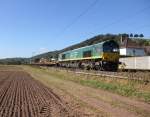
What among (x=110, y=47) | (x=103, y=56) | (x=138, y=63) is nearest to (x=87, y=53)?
(x=110, y=47)

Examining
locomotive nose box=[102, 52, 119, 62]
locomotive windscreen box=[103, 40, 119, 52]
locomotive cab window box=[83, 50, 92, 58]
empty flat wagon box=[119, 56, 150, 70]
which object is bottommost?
empty flat wagon box=[119, 56, 150, 70]

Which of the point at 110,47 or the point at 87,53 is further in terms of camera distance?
the point at 87,53

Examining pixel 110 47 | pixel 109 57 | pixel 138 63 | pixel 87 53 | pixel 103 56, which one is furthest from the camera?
pixel 87 53

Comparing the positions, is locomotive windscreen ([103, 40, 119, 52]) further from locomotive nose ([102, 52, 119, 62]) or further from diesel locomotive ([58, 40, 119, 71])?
locomotive nose ([102, 52, 119, 62])

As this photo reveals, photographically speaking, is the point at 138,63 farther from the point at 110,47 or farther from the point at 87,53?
the point at 87,53

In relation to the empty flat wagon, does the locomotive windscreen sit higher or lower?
higher

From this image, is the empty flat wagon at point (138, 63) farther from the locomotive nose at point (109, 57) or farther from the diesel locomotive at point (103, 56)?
the diesel locomotive at point (103, 56)

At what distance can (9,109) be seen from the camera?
13023 mm

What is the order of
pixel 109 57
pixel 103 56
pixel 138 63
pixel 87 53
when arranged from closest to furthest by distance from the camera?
pixel 103 56 < pixel 109 57 < pixel 138 63 < pixel 87 53

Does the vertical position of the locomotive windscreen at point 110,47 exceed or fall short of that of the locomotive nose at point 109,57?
it exceeds it

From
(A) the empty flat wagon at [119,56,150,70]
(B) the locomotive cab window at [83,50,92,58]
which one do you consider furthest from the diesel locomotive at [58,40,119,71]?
(A) the empty flat wagon at [119,56,150,70]

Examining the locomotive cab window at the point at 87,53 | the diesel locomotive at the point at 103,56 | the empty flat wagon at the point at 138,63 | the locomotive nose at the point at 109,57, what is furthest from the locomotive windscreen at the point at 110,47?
the locomotive cab window at the point at 87,53

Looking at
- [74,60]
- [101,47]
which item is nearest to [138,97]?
[101,47]

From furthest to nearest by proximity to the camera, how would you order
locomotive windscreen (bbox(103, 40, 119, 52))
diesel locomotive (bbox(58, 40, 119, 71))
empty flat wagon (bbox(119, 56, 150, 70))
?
empty flat wagon (bbox(119, 56, 150, 70)) < locomotive windscreen (bbox(103, 40, 119, 52)) < diesel locomotive (bbox(58, 40, 119, 71))
